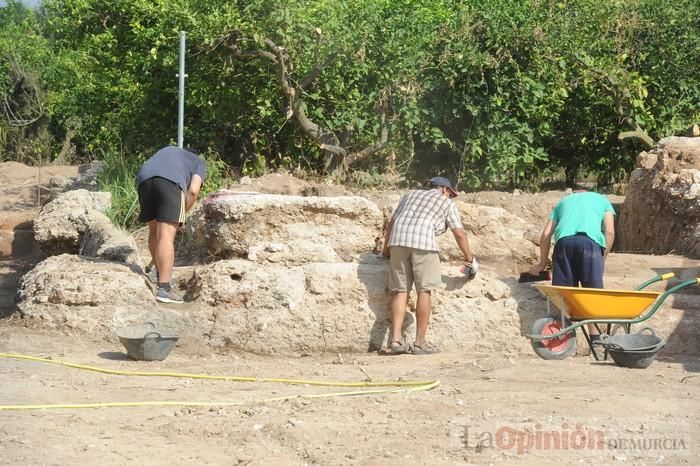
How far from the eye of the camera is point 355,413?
17.5 ft

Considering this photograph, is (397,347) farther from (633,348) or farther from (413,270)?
(633,348)

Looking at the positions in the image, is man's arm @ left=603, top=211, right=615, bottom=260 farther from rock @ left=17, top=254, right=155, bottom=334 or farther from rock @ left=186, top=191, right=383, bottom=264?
rock @ left=17, top=254, right=155, bottom=334

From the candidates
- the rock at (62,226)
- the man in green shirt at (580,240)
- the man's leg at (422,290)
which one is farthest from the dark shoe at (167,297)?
the rock at (62,226)

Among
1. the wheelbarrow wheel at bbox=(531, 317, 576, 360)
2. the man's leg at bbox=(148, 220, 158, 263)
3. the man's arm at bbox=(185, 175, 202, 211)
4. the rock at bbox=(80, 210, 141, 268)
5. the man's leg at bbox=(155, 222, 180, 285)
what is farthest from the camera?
the rock at bbox=(80, 210, 141, 268)

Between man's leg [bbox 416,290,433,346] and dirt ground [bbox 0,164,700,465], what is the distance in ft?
0.96

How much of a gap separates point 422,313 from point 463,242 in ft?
2.03

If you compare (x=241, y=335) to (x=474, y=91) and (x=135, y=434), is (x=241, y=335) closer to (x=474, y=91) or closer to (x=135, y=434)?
(x=135, y=434)

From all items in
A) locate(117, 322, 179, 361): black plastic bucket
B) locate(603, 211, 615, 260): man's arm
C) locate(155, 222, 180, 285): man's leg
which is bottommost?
locate(117, 322, 179, 361): black plastic bucket

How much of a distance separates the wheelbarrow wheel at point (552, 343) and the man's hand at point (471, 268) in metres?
0.63

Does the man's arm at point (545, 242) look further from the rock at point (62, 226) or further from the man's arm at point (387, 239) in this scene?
the rock at point (62, 226)

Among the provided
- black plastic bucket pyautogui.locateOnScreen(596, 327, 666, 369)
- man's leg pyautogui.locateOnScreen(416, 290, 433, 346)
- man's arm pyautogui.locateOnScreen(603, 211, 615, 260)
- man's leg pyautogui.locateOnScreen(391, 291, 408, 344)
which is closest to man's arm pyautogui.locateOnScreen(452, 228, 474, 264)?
man's leg pyautogui.locateOnScreen(416, 290, 433, 346)

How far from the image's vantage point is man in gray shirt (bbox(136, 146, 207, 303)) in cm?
770

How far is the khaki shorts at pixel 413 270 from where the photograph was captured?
738 centimetres

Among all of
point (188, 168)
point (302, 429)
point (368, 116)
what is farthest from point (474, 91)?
point (302, 429)
